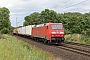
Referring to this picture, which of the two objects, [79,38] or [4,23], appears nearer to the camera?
[79,38]

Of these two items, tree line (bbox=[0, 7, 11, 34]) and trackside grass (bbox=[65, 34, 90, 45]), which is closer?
trackside grass (bbox=[65, 34, 90, 45])

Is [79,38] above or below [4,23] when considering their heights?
below

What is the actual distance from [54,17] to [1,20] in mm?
23922

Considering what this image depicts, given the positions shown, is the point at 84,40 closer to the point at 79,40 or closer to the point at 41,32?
the point at 79,40

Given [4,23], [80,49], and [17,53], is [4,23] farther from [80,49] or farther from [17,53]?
[17,53]

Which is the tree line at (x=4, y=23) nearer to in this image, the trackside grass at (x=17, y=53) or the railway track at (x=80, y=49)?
the railway track at (x=80, y=49)

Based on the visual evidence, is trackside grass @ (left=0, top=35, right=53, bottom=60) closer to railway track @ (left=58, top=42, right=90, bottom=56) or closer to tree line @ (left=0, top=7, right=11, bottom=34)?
railway track @ (left=58, top=42, right=90, bottom=56)

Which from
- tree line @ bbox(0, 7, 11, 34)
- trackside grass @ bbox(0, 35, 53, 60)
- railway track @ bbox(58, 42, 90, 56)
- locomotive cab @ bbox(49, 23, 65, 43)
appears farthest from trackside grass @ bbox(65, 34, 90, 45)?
tree line @ bbox(0, 7, 11, 34)

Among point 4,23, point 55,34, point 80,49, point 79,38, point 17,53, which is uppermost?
point 4,23

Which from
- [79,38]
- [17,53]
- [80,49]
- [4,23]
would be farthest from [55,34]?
[4,23]

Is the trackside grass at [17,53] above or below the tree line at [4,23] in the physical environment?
below

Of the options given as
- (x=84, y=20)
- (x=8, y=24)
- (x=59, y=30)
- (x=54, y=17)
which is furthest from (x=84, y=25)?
(x=59, y=30)

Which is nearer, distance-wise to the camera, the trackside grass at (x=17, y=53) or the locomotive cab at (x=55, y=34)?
the trackside grass at (x=17, y=53)

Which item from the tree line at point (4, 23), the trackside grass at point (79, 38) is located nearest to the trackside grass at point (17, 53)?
the trackside grass at point (79, 38)
